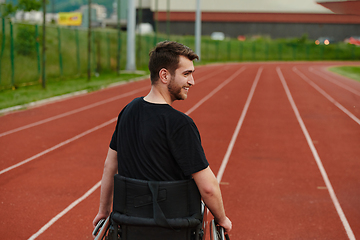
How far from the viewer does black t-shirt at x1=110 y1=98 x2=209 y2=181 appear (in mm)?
2586

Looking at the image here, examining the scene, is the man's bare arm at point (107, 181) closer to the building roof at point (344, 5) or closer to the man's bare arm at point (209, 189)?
the man's bare arm at point (209, 189)

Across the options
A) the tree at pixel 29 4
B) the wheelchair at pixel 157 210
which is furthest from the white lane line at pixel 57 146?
the tree at pixel 29 4

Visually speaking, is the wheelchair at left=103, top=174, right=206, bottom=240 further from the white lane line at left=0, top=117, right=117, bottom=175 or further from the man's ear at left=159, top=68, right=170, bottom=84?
the white lane line at left=0, top=117, right=117, bottom=175

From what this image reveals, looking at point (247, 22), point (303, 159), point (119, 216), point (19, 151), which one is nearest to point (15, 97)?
point (19, 151)

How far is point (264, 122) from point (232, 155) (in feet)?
13.6

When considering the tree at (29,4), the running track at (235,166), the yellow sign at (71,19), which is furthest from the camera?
the yellow sign at (71,19)

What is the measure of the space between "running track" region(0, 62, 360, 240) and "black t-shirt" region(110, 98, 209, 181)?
274 cm

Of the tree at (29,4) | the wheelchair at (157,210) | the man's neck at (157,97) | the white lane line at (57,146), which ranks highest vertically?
the tree at (29,4)

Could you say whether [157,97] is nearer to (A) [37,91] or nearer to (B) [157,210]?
(B) [157,210]

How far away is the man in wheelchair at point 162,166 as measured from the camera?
8.51 feet

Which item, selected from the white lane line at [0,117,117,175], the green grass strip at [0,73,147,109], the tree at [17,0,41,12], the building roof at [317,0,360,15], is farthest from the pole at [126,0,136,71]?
the building roof at [317,0,360,15]

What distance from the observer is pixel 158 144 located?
8.57 feet

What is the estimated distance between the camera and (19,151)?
9023mm

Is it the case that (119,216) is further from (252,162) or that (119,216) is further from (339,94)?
(339,94)
